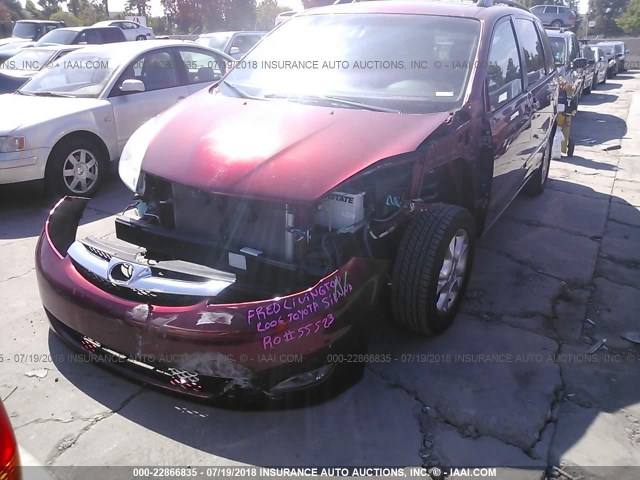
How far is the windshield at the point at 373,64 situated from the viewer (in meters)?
3.44

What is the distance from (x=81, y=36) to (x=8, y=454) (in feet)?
54.1

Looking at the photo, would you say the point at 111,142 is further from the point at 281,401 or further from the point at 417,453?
the point at 417,453

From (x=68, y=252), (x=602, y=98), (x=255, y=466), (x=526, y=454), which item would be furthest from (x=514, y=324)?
(x=602, y=98)

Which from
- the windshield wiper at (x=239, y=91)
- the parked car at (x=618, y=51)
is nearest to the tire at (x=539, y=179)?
the windshield wiper at (x=239, y=91)

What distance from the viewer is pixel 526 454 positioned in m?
2.46

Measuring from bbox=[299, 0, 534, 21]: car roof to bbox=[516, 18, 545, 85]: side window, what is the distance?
453 mm

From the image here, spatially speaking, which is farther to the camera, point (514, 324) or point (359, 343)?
point (514, 324)

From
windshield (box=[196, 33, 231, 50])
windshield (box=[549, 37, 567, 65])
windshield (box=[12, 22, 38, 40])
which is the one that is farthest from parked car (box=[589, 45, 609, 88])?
windshield (box=[12, 22, 38, 40])

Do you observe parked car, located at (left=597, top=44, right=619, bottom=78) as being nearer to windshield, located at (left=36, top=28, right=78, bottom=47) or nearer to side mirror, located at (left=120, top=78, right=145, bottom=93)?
windshield, located at (left=36, top=28, right=78, bottom=47)

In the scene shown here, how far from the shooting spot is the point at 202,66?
24.4 feet

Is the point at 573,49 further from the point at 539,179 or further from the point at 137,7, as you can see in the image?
the point at 137,7

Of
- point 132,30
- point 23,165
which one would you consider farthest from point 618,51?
point 23,165

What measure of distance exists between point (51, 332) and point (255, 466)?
1688 millimetres

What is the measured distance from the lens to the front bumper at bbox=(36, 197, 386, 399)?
2336mm
